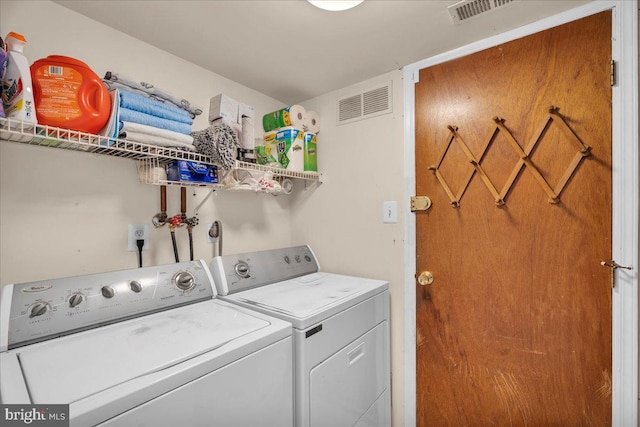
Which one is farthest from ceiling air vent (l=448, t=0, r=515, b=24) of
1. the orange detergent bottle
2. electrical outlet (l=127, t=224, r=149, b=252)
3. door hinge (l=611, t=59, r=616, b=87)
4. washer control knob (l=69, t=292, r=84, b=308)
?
washer control knob (l=69, t=292, r=84, b=308)

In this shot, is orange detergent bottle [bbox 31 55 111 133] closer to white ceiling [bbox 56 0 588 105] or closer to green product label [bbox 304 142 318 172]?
white ceiling [bbox 56 0 588 105]

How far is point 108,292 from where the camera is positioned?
3.81ft

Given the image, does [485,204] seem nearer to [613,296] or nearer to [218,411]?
[613,296]

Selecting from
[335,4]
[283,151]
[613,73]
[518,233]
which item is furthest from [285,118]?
[613,73]

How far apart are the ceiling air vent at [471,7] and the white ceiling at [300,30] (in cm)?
3

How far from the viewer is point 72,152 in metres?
1.32

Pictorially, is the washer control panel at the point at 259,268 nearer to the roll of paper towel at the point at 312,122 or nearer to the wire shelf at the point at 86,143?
the wire shelf at the point at 86,143

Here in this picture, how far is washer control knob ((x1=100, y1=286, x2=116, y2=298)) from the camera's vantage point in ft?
3.77

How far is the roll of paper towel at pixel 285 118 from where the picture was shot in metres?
1.98

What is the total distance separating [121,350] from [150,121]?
89 cm

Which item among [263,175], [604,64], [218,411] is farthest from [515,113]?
[218,411]

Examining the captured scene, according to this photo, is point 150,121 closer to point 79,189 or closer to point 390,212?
point 79,189

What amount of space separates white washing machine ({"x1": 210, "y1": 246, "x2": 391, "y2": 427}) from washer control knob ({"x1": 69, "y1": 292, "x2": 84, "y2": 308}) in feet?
Result: 1.85

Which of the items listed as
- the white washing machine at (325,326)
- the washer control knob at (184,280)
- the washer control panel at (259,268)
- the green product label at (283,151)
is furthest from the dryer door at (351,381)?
the green product label at (283,151)
